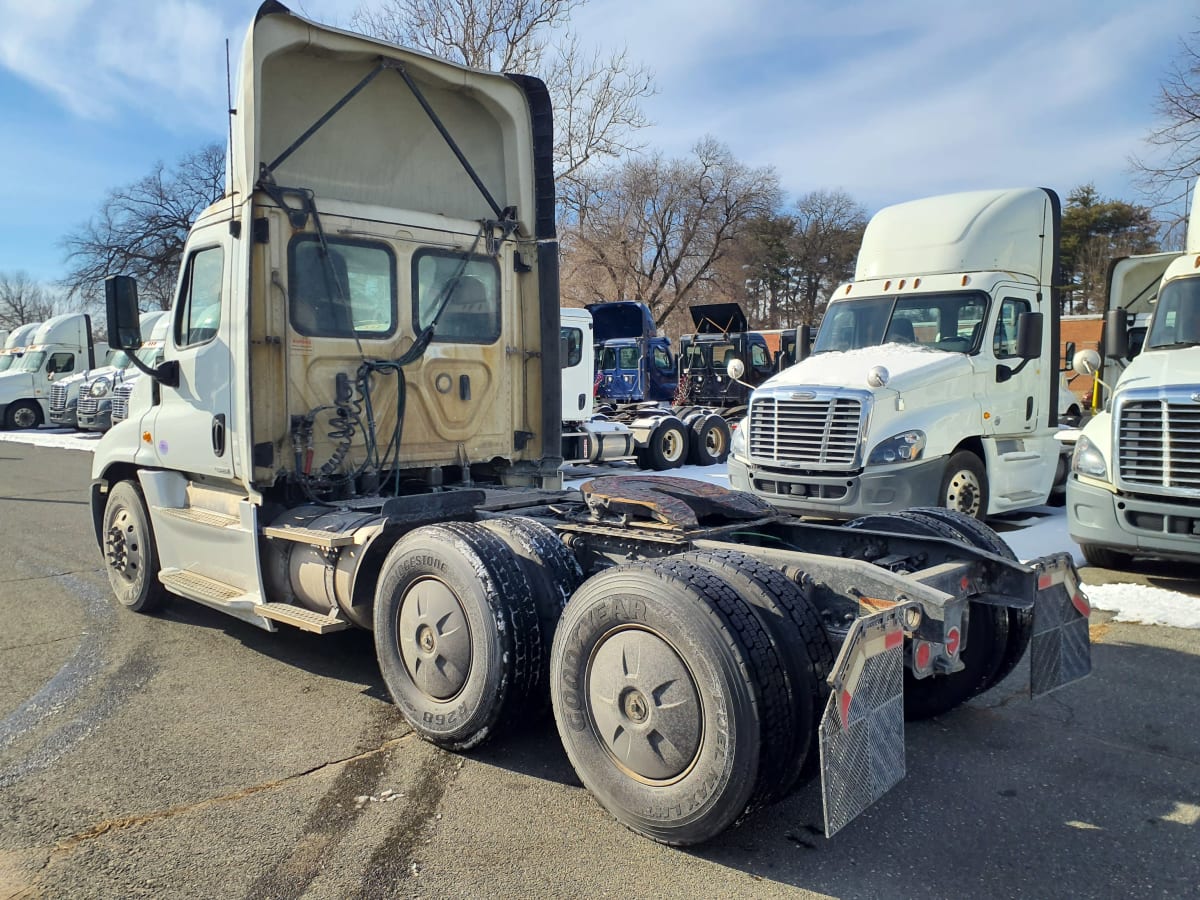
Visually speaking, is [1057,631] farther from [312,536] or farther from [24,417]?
[24,417]

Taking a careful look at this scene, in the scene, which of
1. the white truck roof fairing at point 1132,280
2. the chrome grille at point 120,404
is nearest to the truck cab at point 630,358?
the chrome grille at point 120,404

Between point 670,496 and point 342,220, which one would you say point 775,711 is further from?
point 342,220

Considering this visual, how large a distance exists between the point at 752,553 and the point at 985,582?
1146mm

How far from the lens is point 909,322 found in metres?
9.60

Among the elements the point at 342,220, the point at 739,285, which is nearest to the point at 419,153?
the point at 342,220

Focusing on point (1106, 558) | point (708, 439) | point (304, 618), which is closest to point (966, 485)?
point (1106, 558)

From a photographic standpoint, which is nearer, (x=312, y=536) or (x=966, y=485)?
(x=312, y=536)

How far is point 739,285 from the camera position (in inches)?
1965

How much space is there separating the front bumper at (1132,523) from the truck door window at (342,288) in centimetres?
569

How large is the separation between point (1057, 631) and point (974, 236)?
662 centimetres

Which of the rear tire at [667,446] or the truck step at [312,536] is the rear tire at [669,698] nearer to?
the truck step at [312,536]

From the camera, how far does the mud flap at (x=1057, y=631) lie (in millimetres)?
3914

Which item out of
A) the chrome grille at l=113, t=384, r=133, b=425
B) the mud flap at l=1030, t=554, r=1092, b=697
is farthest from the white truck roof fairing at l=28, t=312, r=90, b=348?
the mud flap at l=1030, t=554, r=1092, b=697

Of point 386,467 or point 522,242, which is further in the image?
point 522,242
